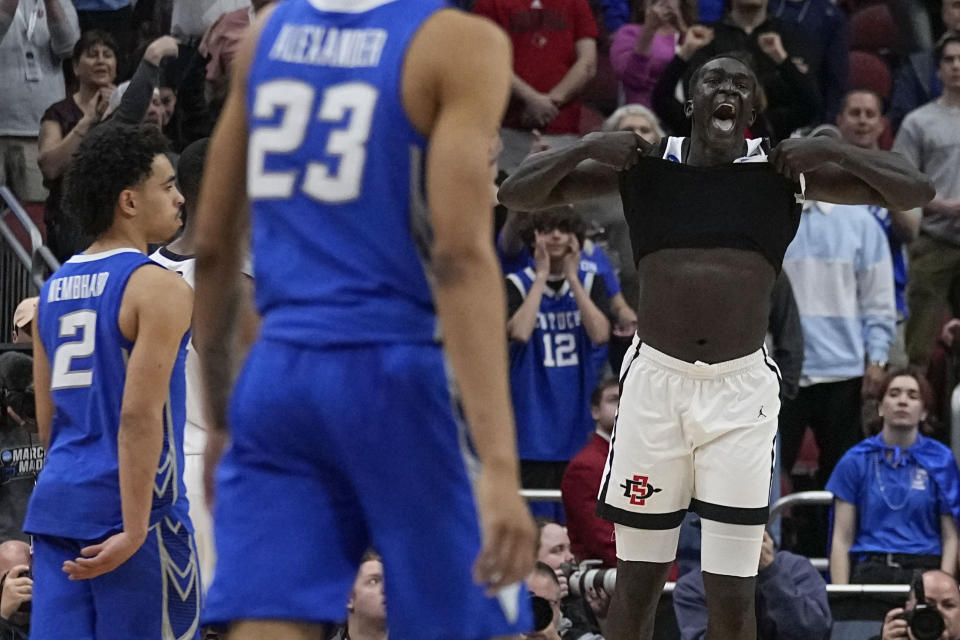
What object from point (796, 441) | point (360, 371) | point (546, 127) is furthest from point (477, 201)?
point (546, 127)

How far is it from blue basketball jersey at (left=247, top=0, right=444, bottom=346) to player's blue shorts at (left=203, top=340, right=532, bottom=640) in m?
0.08

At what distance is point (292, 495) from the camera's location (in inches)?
119

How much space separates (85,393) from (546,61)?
6.48 metres

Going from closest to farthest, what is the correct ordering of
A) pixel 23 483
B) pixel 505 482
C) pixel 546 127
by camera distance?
1. pixel 505 482
2. pixel 23 483
3. pixel 546 127

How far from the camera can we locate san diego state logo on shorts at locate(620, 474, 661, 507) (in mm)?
5801

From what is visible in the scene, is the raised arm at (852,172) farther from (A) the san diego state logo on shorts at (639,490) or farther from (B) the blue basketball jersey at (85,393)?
(B) the blue basketball jersey at (85,393)

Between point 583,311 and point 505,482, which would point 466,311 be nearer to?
point 505,482

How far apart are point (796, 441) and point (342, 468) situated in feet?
23.2

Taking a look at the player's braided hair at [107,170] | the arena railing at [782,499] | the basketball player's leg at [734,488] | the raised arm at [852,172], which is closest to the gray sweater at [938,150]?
the arena railing at [782,499]

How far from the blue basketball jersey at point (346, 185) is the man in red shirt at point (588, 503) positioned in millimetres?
5144

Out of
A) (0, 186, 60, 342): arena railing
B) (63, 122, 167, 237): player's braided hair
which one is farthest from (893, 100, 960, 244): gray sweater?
(63, 122, 167, 237): player's braided hair

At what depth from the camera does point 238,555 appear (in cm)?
303

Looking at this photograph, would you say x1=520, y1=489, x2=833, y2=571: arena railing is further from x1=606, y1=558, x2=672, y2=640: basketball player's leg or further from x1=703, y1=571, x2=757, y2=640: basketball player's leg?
x1=703, y1=571, x2=757, y2=640: basketball player's leg

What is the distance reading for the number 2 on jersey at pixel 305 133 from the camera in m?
3.02
